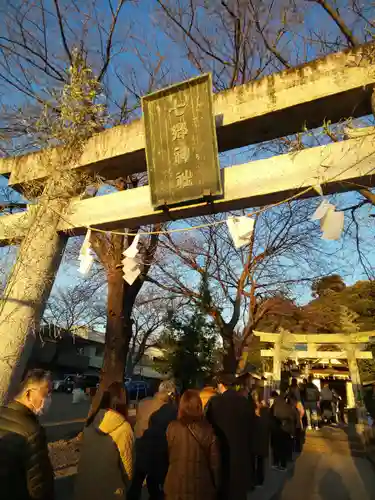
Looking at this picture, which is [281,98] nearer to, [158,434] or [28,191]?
[28,191]

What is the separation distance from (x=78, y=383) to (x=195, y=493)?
1173 inches

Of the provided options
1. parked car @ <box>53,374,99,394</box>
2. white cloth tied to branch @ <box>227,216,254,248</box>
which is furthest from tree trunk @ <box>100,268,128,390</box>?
parked car @ <box>53,374,99,394</box>

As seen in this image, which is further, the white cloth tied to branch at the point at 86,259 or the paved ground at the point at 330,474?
the paved ground at the point at 330,474

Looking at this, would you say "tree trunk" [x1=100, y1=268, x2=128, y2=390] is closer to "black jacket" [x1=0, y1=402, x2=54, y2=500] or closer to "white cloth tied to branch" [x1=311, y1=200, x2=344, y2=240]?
"white cloth tied to branch" [x1=311, y1=200, x2=344, y2=240]

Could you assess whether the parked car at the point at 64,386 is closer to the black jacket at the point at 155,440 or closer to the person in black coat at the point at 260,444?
the person in black coat at the point at 260,444

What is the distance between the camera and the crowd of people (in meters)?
2.09

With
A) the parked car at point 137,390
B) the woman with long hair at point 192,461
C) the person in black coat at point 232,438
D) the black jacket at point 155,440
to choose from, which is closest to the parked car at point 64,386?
the parked car at point 137,390

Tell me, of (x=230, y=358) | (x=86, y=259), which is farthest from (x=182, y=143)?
(x=230, y=358)

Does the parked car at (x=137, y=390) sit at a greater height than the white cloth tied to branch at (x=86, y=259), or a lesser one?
lesser

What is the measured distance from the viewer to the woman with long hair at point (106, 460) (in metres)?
2.95

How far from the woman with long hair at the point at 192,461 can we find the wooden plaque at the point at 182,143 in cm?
212

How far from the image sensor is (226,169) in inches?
145

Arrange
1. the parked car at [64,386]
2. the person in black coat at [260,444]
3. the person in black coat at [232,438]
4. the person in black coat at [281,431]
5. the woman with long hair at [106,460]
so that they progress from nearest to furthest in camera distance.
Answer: the woman with long hair at [106,460] → the person in black coat at [232,438] → the person in black coat at [260,444] → the person in black coat at [281,431] → the parked car at [64,386]

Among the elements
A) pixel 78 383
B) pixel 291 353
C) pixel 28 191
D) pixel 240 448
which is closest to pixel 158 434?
pixel 240 448
